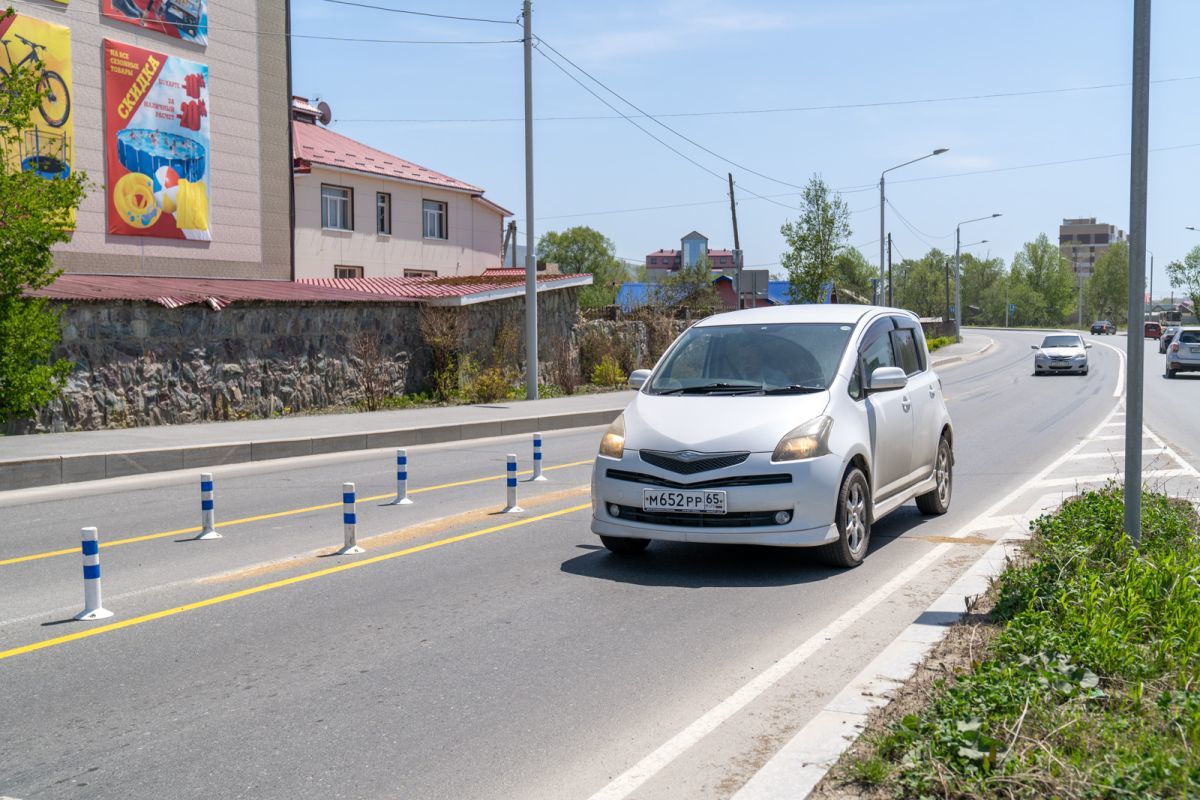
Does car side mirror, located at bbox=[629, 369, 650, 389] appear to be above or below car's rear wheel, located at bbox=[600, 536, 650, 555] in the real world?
above

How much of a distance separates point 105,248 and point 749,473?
1897 centimetres

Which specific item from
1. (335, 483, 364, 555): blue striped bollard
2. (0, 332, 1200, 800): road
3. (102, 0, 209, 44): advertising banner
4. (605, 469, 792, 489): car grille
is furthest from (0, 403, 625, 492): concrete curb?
(102, 0, 209, 44): advertising banner

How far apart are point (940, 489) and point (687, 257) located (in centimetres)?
11387

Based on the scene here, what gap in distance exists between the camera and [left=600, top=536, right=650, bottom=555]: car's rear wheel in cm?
784

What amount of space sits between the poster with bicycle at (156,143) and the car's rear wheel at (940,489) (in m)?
18.3

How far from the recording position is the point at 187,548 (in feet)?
28.0

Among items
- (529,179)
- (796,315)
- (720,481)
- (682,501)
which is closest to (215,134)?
(529,179)

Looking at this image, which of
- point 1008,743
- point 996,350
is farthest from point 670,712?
point 996,350

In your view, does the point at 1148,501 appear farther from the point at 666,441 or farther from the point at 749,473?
the point at 666,441

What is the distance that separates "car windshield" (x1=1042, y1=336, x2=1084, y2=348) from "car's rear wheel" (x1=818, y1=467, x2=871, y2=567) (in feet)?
113

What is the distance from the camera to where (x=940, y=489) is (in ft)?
32.5

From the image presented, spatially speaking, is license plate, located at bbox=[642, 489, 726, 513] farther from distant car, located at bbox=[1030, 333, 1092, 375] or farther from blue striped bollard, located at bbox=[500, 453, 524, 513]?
distant car, located at bbox=[1030, 333, 1092, 375]

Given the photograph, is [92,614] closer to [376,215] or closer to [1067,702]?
[1067,702]

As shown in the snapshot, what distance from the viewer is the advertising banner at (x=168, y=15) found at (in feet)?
72.9
